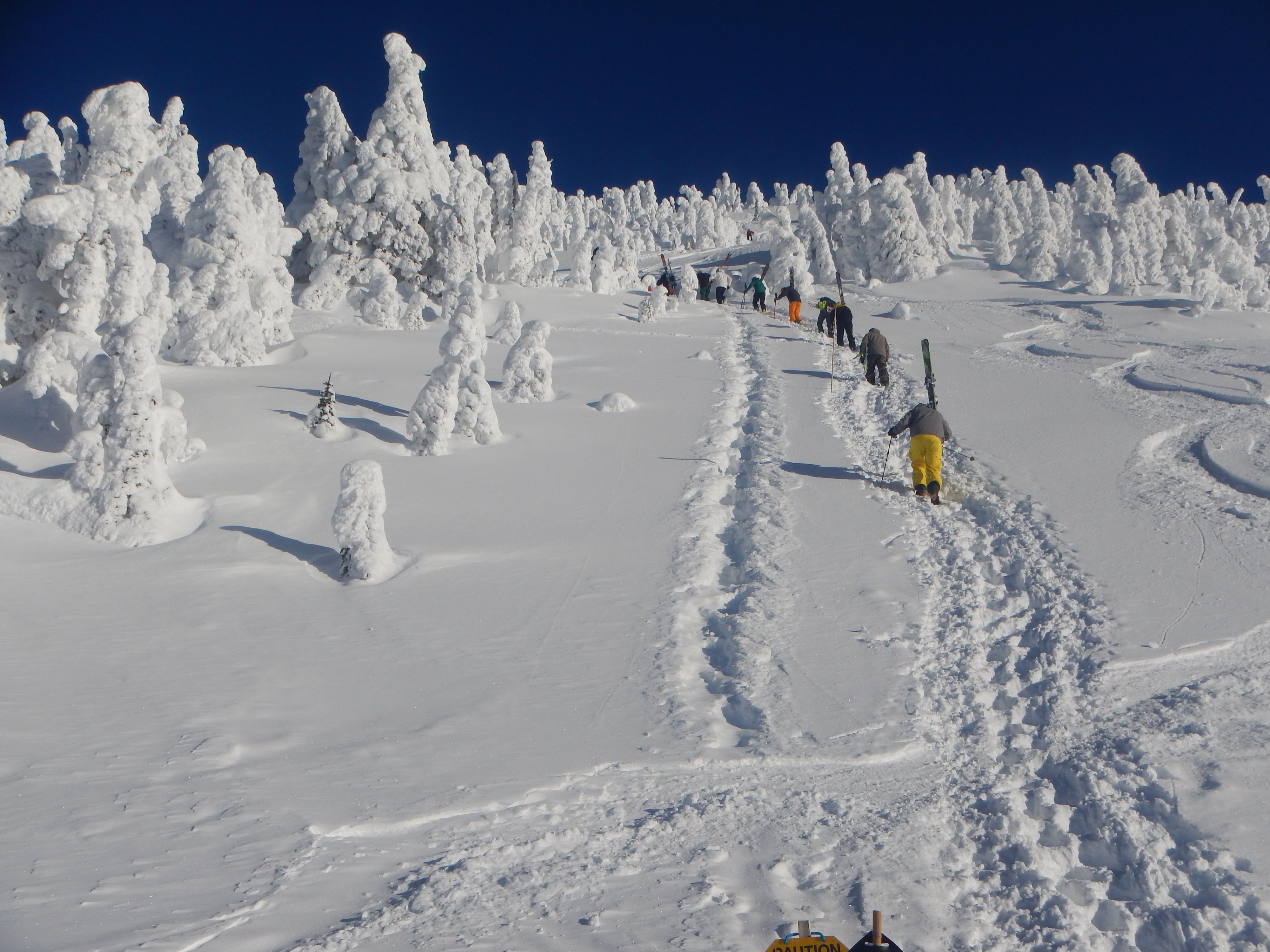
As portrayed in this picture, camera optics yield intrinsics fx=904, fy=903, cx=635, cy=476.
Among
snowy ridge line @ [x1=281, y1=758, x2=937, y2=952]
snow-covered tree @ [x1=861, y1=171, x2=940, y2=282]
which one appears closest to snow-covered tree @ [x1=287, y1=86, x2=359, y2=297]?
snow-covered tree @ [x1=861, y1=171, x2=940, y2=282]

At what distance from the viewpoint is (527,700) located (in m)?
6.21

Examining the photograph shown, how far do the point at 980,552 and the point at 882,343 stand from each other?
9.94 m

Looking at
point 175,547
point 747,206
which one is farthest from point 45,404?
point 747,206

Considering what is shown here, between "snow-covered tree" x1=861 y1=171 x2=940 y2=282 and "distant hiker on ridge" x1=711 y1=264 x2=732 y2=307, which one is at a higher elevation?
"snow-covered tree" x1=861 y1=171 x2=940 y2=282

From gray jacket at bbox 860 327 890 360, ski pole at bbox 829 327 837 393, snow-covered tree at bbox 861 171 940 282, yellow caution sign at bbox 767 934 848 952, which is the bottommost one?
yellow caution sign at bbox 767 934 848 952

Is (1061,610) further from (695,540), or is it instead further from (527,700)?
(527,700)

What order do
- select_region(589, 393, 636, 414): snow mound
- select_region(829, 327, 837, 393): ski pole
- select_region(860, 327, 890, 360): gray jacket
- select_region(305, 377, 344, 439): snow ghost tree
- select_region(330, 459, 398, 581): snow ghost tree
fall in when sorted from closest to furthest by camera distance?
select_region(330, 459, 398, 581): snow ghost tree, select_region(305, 377, 344, 439): snow ghost tree, select_region(589, 393, 636, 414): snow mound, select_region(860, 327, 890, 360): gray jacket, select_region(829, 327, 837, 393): ski pole

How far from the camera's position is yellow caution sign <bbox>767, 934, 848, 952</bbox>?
10.3 feet

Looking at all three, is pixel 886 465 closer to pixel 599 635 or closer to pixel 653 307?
pixel 599 635

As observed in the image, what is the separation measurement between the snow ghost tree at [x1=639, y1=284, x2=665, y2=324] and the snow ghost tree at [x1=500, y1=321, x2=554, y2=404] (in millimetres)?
12607

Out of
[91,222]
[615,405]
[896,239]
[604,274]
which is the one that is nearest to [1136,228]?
[896,239]

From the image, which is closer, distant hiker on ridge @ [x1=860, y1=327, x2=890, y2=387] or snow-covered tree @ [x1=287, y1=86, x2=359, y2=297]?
distant hiker on ridge @ [x1=860, y1=327, x2=890, y2=387]

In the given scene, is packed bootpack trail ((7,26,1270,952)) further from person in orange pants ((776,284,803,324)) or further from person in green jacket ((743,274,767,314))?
person in green jacket ((743,274,767,314))

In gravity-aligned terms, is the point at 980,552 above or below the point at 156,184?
below
